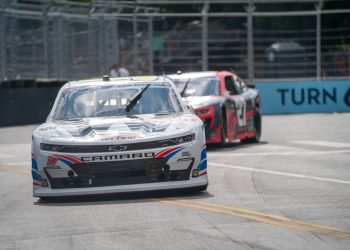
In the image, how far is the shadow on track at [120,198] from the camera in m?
9.80

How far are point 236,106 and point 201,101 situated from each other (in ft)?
3.34

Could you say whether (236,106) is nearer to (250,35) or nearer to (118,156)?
(118,156)

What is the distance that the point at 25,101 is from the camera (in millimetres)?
25844

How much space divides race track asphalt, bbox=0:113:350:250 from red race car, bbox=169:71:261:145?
7.34 ft

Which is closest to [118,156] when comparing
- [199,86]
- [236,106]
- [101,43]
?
[236,106]

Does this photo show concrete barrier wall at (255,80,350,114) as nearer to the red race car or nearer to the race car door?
the red race car

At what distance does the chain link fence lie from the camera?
1127 inches

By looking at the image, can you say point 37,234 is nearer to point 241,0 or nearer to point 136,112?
point 136,112

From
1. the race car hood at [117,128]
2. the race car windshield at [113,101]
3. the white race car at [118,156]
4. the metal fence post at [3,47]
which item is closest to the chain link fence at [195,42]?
the metal fence post at [3,47]

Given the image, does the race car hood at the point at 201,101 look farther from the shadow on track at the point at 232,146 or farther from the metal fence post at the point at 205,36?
the metal fence post at the point at 205,36

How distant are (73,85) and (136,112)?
105 centimetres

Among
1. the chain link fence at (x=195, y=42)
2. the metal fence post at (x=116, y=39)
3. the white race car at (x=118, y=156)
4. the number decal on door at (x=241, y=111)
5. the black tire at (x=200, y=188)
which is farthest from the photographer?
the metal fence post at (x=116, y=39)

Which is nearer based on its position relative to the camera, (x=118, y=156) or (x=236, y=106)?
(x=118, y=156)

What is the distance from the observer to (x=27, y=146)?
18.9 m
